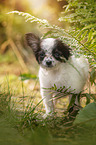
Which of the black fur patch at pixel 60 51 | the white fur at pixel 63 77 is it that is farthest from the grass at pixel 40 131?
the black fur patch at pixel 60 51

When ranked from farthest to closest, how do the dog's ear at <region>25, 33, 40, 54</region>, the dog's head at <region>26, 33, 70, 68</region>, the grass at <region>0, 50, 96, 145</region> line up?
the dog's ear at <region>25, 33, 40, 54</region>, the dog's head at <region>26, 33, 70, 68</region>, the grass at <region>0, 50, 96, 145</region>

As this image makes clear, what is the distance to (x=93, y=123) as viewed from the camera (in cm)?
146

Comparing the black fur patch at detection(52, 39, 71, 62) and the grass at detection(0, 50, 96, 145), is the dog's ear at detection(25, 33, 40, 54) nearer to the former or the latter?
the black fur patch at detection(52, 39, 71, 62)

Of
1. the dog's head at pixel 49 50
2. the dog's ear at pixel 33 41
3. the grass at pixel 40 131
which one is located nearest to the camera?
the grass at pixel 40 131

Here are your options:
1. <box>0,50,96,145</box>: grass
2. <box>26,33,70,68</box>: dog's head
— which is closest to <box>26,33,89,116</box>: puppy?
<box>26,33,70,68</box>: dog's head

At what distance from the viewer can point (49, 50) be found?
2170 millimetres

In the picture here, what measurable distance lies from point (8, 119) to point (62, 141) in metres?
0.63

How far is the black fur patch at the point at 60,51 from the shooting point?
2180 mm

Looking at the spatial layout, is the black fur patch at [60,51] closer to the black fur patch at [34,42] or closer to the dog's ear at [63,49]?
the dog's ear at [63,49]

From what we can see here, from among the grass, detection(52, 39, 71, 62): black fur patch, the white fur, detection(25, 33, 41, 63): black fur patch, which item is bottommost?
the grass

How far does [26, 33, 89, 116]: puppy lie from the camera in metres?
2.17

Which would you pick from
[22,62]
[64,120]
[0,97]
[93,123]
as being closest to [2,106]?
[0,97]

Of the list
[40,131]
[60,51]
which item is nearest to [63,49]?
[60,51]

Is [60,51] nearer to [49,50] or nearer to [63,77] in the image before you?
[49,50]
